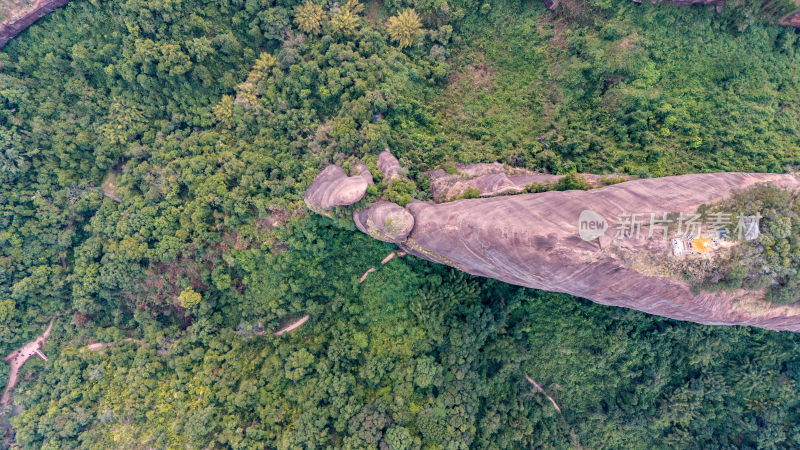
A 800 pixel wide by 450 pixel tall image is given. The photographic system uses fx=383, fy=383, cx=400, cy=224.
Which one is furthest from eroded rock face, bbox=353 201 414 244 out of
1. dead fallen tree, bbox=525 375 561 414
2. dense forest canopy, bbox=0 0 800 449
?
dead fallen tree, bbox=525 375 561 414

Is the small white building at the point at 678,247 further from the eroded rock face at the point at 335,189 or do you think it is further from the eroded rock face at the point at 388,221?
the eroded rock face at the point at 335,189

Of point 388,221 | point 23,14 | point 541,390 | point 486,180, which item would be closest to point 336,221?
point 388,221

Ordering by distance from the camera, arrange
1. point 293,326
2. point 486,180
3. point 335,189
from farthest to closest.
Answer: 1. point 293,326
2. point 486,180
3. point 335,189

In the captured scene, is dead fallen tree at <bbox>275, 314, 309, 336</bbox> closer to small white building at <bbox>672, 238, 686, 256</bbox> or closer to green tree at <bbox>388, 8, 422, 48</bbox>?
green tree at <bbox>388, 8, 422, 48</bbox>

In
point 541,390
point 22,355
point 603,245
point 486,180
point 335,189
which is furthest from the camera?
point 22,355

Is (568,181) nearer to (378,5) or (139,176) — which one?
(378,5)

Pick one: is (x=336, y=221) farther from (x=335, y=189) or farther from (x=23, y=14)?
(x=23, y=14)

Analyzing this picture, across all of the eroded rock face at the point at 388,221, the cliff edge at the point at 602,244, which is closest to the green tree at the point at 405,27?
the eroded rock face at the point at 388,221

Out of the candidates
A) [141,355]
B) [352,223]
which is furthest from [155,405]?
[352,223]
